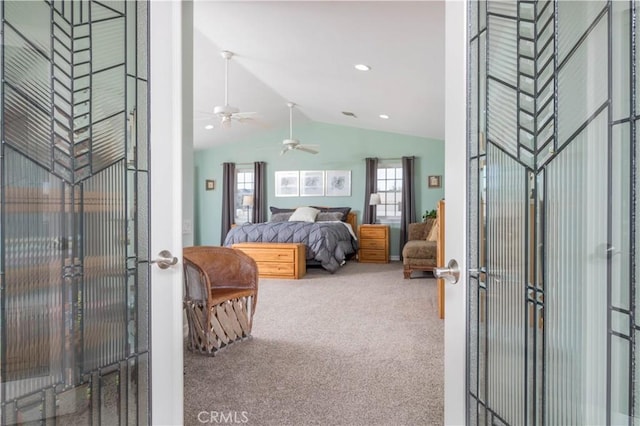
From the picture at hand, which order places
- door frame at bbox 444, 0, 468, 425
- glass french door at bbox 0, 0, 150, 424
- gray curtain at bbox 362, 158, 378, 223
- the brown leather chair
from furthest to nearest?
gray curtain at bbox 362, 158, 378, 223, the brown leather chair, door frame at bbox 444, 0, 468, 425, glass french door at bbox 0, 0, 150, 424

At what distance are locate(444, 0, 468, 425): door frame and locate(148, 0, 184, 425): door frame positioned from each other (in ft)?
3.20

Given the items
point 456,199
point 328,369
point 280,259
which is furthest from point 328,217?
point 456,199

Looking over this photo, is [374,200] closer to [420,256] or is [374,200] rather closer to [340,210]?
[340,210]

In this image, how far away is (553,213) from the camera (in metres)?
0.95

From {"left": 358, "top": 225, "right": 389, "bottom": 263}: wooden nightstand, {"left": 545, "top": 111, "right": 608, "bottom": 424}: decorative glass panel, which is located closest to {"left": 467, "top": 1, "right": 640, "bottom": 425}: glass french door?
{"left": 545, "top": 111, "right": 608, "bottom": 424}: decorative glass panel

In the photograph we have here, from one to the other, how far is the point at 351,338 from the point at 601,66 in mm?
2655

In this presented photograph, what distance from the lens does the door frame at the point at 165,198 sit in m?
1.38

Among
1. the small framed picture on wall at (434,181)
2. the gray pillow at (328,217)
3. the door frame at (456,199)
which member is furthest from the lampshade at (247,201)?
the door frame at (456,199)

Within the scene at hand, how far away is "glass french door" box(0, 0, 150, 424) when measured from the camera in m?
1.00

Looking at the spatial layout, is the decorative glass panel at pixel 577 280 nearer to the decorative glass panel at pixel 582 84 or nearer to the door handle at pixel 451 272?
the decorative glass panel at pixel 582 84

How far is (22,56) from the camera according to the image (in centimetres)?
102

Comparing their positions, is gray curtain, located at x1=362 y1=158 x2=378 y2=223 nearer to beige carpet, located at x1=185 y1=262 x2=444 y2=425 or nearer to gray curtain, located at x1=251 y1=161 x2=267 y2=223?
gray curtain, located at x1=251 y1=161 x2=267 y2=223

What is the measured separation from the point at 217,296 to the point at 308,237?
3.37 metres

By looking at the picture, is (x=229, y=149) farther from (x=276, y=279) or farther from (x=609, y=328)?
(x=609, y=328)
